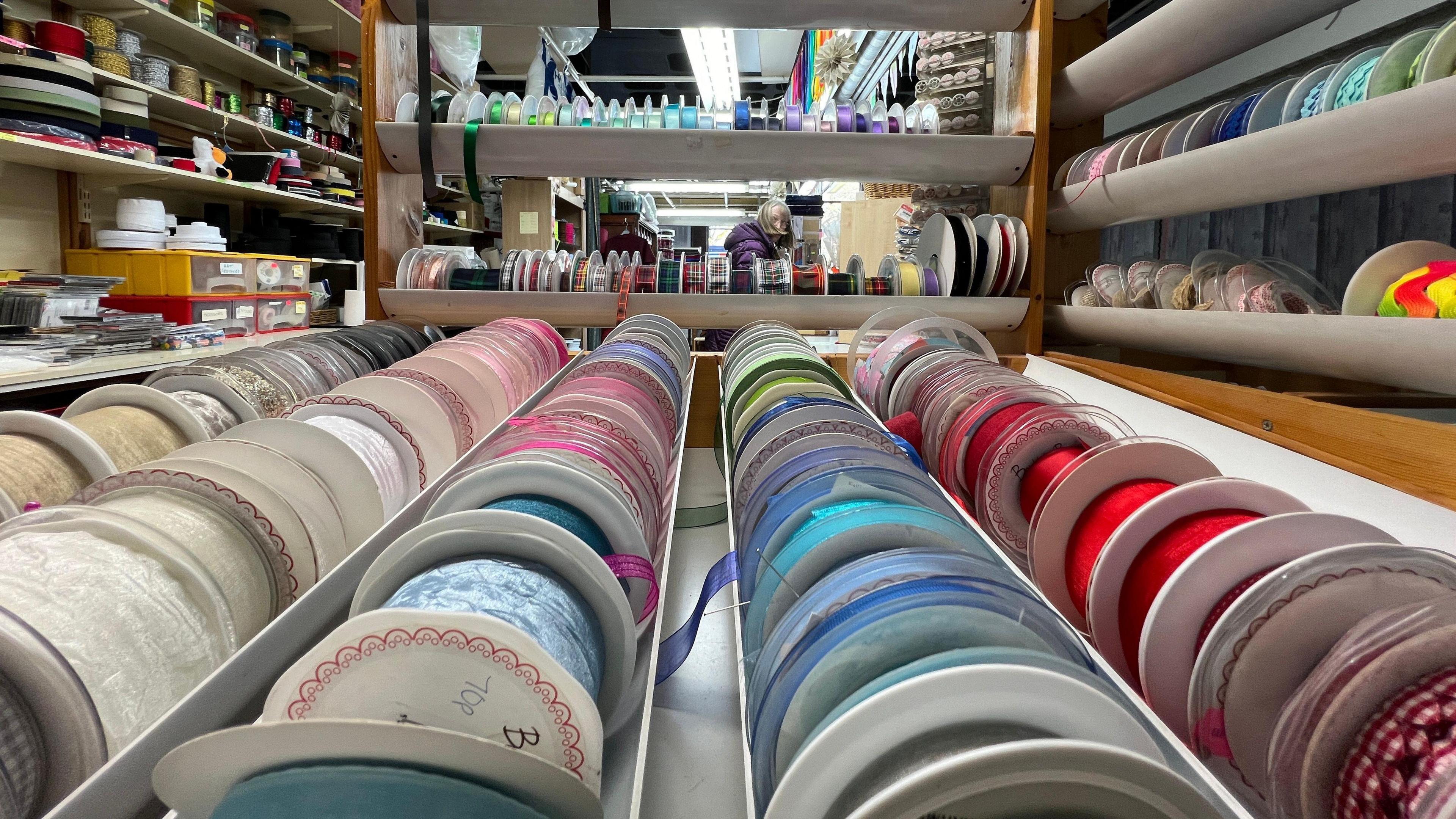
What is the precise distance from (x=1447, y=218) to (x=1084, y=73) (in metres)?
0.89

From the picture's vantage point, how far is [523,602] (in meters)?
0.57

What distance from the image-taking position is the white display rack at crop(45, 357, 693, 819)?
505 mm

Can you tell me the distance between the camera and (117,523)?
641 mm

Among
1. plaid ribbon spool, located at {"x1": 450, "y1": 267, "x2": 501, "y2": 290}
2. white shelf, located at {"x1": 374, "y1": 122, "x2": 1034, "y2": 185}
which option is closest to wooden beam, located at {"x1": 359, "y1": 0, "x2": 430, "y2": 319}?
white shelf, located at {"x1": 374, "y1": 122, "x2": 1034, "y2": 185}

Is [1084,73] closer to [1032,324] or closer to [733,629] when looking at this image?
[1032,324]

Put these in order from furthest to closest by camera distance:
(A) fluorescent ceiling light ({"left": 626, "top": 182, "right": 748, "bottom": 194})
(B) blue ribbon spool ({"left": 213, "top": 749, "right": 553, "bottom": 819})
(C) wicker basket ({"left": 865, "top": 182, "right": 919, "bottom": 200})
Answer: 1. (A) fluorescent ceiling light ({"left": 626, "top": 182, "right": 748, "bottom": 194})
2. (C) wicker basket ({"left": 865, "top": 182, "right": 919, "bottom": 200})
3. (B) blue ribbon spool ({"left": 213, "top": 749, "right": 553, "bottom": 819})

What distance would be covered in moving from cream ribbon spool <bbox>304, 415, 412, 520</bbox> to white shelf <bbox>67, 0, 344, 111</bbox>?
12.2 feet

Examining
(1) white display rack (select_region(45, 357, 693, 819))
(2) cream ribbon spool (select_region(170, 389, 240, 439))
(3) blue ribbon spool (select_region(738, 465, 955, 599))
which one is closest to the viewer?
(1) white display rack (select_region(45, 357, 693, 819))

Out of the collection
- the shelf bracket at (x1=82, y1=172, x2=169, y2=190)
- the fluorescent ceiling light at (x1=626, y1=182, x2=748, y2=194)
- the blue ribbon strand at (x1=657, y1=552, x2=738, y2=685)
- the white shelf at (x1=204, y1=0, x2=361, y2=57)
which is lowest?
the blue ribbon strand at (x1=657, y1=552, x2=738, y2=685)

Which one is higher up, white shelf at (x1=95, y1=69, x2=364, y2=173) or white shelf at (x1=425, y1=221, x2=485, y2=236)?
white shelf at (x1=95, y1=69, x2=364, y2=173)

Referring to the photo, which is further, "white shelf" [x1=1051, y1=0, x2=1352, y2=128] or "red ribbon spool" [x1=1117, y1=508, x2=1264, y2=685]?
"white shelf" [x1=1051, y1=0, x2=1352, y2=128]

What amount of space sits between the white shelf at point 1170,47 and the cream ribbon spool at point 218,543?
1.75 metres

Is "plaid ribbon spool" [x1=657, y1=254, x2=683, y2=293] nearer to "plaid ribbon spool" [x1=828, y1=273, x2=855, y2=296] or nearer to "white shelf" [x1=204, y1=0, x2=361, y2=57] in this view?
"plaid ribbon spool" [x1=828, y1=273, x2=855, y2=296]

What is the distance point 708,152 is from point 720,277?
34cm
